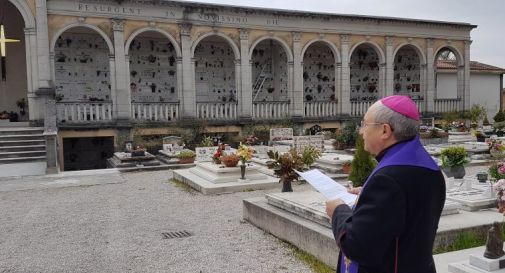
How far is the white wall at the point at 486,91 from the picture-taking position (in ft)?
96.2

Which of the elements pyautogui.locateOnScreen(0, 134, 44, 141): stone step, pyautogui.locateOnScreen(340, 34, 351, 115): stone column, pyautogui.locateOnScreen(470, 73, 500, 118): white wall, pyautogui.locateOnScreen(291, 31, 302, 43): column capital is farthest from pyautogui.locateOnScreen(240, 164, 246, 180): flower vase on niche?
pyautogui.locateOnScreen(470, 73, 500, 118): white wall

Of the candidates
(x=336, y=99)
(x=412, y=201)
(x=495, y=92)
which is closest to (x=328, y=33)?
(x=336, y=99)

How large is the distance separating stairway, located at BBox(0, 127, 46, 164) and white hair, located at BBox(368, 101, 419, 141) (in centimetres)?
1403

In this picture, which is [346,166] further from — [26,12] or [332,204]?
[26,12]

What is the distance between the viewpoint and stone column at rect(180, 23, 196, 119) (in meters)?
18.6

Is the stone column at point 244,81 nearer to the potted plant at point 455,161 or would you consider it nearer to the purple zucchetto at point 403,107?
the potted plant at point 455,161

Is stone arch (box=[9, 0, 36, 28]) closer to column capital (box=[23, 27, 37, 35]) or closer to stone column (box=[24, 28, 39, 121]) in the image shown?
column capital (box=[23, 27, 37, 35])

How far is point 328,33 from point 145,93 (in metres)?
8.98

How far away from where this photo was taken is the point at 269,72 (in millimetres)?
23266

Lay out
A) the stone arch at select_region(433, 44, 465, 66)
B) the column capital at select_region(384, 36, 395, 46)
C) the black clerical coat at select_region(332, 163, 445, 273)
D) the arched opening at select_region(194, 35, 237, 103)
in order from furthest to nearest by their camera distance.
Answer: the stone arch at select_region(433, 44, 465, 66), the column capital at select_region(384, 36, 395, 46), the arched opening at select_region(194, 35, 237, 103), the black clerical coat at select_region(332, 163, 445, 273)

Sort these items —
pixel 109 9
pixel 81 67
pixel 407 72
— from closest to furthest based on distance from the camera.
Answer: pixel 109 9, pixel 81 67, pixel 407 72

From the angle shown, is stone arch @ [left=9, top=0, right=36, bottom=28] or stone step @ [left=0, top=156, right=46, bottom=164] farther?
stone arch @ [left=9, top=0, right=36, bottom=28]

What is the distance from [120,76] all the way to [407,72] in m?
16.3

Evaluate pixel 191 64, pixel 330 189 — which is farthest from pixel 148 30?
pixel 330 189
